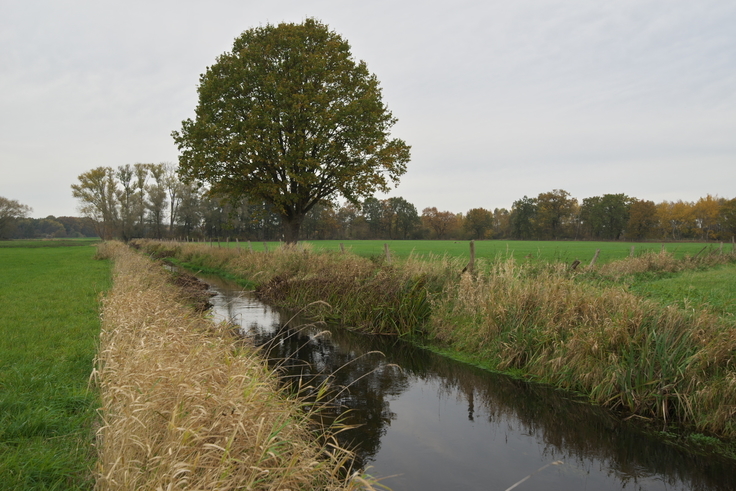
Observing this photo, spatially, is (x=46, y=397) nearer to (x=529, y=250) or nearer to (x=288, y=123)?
(x=288, y=123)

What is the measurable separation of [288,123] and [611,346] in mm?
20416

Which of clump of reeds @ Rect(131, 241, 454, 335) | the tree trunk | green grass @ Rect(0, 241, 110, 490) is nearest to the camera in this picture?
green grass @ Rect(0, 241, 110, 490)

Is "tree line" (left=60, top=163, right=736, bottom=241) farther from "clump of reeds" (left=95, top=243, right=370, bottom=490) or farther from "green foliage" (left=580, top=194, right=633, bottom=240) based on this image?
"clump of reeds" (left=95, top=243, right=370, bottom=490)

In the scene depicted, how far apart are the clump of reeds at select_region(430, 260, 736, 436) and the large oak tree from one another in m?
15.6

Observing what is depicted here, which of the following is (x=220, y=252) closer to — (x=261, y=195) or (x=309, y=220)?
(x=261, y=195)

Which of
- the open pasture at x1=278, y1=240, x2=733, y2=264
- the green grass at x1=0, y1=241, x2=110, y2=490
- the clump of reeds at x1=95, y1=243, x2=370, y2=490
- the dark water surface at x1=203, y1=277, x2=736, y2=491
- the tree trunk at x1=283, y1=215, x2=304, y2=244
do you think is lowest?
the dark water surface at x1=203, y1=277, x2=736, y2=491

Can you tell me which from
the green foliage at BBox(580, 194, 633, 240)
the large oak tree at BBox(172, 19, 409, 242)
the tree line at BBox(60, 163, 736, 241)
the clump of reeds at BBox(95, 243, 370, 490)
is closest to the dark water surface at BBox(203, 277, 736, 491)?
the clump of reeds at BBox(95, 243, 370, 490)

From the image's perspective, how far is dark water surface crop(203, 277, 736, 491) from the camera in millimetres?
4887

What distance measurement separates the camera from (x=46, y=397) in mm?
Result: 5254

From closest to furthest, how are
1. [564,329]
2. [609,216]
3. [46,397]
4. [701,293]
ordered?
[46,397] → [564,329] → [701,293] → [609,216]

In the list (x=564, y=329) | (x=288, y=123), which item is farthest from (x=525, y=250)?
(x=564, y=329)

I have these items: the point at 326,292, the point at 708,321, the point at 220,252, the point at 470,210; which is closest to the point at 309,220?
the point at 470,210

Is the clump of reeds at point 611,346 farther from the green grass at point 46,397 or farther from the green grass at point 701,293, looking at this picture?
the green grass at point 46,397

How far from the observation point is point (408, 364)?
30.0 feet
